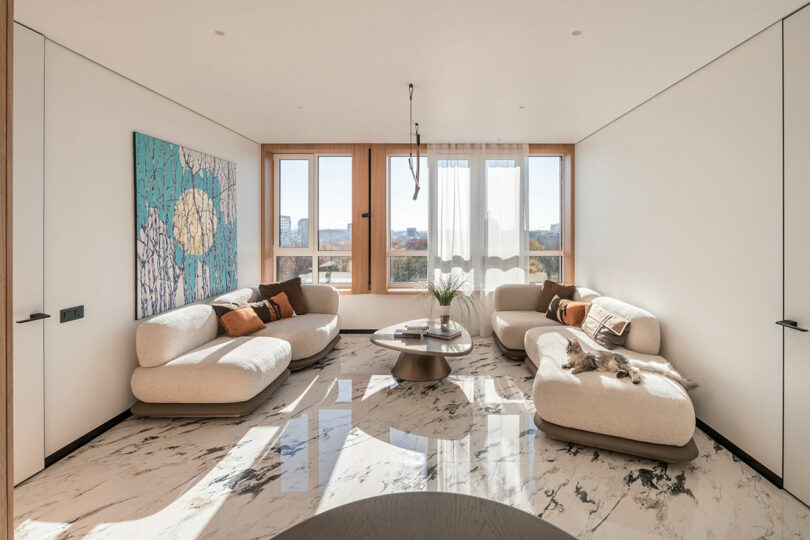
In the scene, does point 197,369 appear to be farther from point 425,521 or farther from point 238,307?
point 425,521

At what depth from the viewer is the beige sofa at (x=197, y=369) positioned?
2.85m

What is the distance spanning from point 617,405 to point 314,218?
173 inches

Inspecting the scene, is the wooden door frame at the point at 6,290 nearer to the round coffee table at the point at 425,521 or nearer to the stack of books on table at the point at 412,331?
the round coffee table at the point at 425,521

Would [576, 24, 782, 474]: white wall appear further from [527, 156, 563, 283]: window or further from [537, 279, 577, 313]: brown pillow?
[527, 156, 563, 283]: window

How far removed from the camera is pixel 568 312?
4211mm

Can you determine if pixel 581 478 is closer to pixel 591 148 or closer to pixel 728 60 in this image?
pixel 728 60

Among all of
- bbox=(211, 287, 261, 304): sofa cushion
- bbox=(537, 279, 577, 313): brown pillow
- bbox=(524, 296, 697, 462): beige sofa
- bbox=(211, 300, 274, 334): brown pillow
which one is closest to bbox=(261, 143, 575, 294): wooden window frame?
bbox=(537, 279, 577, 313): brown pillow

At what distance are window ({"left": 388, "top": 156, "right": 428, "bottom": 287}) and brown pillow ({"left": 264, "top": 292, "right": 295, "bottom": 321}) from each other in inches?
62.4

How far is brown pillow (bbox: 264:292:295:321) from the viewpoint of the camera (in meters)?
4.38

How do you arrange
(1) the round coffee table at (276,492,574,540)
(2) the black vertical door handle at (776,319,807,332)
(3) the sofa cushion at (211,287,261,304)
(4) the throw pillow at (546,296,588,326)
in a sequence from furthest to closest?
(4) the throw pillow at (546,296,588,326)
(3) the sofa cushion at (211,287,261,304)
(2) the black vertical door handle at (776,319,807,332)
(1) the round coffee table at (276,492,574,540)

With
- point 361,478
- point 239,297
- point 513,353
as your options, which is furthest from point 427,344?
point 239,297

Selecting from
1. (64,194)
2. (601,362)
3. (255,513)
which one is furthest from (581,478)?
(64,194)

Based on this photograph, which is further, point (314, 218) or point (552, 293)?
point (314, 218)

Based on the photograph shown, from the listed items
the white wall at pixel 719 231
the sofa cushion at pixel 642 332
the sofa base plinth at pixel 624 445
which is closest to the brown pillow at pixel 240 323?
the sofa base plinth at pixel 624 445
